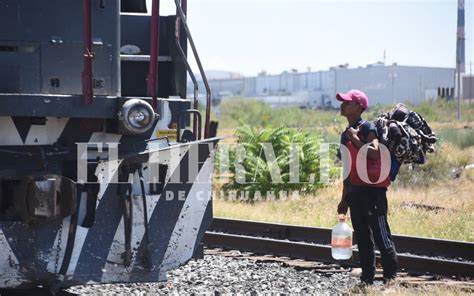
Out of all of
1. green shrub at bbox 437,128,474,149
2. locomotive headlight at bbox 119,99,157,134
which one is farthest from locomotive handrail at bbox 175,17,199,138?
green shrub at bbox 437,128,474,149

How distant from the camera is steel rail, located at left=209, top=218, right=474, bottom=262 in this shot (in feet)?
28.1

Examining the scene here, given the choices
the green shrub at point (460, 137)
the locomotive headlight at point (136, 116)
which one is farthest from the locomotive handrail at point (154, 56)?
the green shrub at point (460, 137)

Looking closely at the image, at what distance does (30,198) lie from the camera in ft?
18.1

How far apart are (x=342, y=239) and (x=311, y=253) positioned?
1.42 m

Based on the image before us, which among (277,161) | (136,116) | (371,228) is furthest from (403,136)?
(277,161)

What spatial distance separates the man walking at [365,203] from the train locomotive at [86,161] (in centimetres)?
130

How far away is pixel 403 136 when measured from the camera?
274 inches

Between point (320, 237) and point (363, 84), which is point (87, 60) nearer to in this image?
point (320, 237)

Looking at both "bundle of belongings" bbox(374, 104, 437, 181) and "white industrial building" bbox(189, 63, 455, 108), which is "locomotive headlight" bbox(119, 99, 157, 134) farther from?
"white industrial building" bbox(189, 63, 455, 108)

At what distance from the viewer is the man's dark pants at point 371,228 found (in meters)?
7.04

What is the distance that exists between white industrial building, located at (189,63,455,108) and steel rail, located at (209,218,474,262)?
4165 centimetres

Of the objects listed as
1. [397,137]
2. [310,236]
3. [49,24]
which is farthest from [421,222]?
[49,24]

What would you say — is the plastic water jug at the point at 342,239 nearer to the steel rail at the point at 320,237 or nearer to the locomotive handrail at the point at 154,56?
the steel rail at the point at 320,237

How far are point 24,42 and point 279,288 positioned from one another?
3018mm
